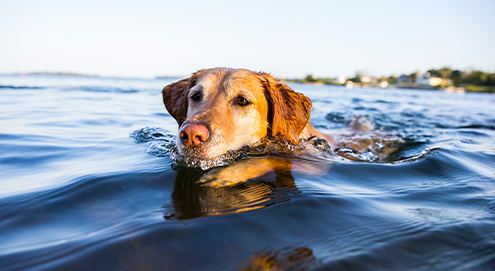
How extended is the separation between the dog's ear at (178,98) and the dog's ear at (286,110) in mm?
1238

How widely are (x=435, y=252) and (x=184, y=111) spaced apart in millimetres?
3649

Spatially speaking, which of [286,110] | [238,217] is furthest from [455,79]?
[238,217]

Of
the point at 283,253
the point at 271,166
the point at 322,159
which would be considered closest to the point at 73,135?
the point at 271,166

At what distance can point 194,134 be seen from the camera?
3100mm

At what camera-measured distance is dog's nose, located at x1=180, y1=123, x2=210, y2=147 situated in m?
3.10

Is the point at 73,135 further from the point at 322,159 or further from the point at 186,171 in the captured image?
the point at 322,159

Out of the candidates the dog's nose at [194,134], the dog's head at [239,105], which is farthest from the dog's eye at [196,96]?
the dog's nose at [194,134]

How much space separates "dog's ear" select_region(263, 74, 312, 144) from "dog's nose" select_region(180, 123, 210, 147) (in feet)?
4.30

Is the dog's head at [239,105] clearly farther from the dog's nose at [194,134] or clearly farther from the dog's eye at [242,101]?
the dog's nose at [194,134]

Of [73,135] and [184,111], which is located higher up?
[184,111]

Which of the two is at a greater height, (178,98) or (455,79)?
(455,79)

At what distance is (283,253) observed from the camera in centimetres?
181

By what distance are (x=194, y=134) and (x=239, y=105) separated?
1084mm

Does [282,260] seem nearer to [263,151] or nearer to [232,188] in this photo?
[232,188]
